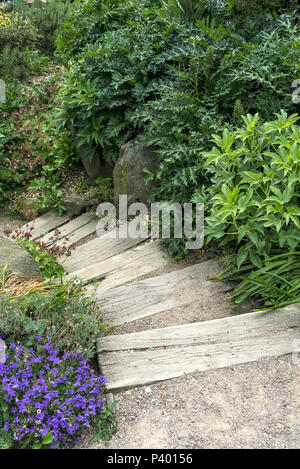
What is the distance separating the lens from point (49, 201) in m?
5.81

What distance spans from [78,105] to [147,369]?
10.3ft

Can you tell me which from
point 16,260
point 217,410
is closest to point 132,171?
point 16,260

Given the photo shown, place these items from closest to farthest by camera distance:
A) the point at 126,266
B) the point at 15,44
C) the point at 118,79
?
the point at 126,266, the point at 118,79, the point at 15,44

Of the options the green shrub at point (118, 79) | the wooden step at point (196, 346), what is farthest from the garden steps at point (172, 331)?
the green shrub at point (118, 79)

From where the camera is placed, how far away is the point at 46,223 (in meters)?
5.68

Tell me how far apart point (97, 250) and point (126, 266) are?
1.79ft

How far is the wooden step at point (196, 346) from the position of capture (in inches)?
124

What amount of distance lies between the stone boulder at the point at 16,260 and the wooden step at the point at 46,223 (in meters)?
1.47

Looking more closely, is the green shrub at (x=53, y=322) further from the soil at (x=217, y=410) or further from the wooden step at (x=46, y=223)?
the wooden step at (x=46, y=223)

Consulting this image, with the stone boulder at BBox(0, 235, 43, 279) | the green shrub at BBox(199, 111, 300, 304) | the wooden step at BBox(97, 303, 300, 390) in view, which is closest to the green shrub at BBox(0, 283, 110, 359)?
the wooden step at BBox(97, 303, 300, 390)

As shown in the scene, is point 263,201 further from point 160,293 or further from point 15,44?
point 15,44

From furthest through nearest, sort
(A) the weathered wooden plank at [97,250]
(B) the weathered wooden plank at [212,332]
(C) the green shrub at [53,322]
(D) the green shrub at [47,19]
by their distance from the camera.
A: (D) the green shrub at [47,19] → (A) the weathered wooden plank at [97,250] → (B) the weathered wooden plank at [212,332] → (C) the green shrub at [53,322]

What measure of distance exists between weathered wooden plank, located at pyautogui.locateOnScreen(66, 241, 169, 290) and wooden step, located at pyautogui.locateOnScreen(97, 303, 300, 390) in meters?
0.98

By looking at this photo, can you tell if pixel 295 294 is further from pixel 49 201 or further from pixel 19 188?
pixel 19 188
